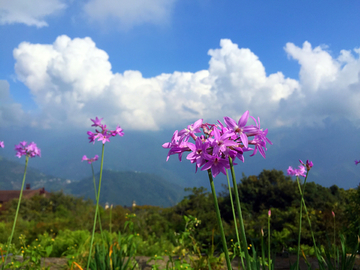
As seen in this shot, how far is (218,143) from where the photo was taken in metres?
1.18

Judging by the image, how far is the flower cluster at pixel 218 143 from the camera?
3.87 ft

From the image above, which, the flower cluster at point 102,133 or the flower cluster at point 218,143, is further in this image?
the flower cluster at point 102,133

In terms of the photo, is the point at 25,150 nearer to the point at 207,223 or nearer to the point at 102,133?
the point at 102,133

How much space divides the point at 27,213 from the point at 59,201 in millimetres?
1624

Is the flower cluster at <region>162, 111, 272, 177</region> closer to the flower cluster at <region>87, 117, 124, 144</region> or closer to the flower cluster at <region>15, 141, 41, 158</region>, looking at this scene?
the flower cluster at <region>87, 117, 124, 144</region>

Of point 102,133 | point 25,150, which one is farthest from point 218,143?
point 25,150

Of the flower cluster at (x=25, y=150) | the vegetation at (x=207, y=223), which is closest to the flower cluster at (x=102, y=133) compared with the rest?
the flower cluster at (x=25, y=150)

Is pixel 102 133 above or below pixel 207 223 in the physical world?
above

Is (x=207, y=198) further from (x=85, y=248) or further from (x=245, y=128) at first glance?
(x=245, y=128)

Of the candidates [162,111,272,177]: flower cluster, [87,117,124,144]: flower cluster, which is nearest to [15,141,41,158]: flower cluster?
[87,117,124,144]: flower cluster

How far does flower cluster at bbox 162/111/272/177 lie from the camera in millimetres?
1178

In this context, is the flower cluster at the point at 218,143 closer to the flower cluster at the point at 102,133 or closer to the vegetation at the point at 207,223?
the flower cluster at the point at 102,133

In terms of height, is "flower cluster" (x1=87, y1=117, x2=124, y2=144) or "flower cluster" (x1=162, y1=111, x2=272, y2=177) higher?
"flower cluster" (x1=87, y1=117, x2=124, y2=144)

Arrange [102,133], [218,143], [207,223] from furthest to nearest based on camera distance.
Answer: [207,223] → [102,133] → [218,143]
